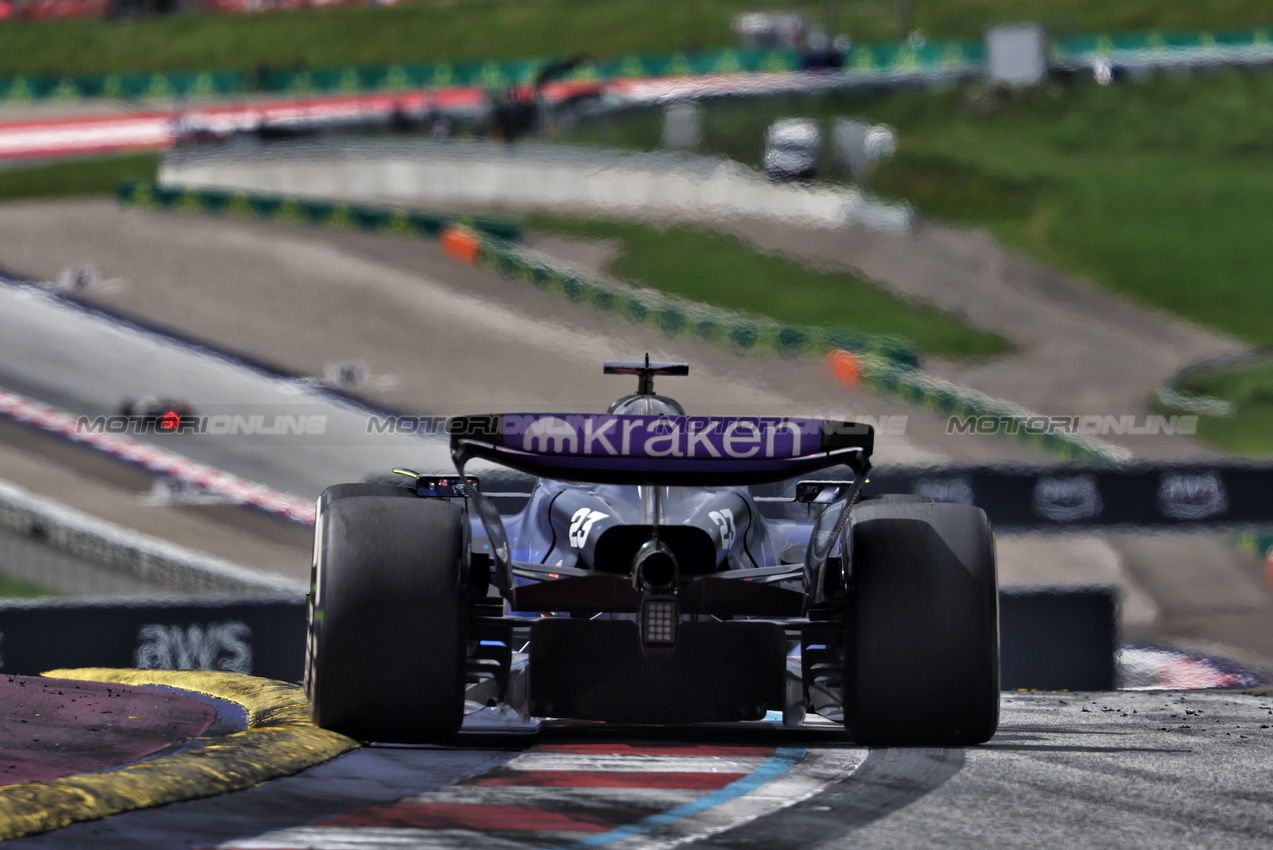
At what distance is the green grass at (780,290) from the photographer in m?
38.0

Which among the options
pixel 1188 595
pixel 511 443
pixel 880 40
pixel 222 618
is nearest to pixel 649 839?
pixel 511 443

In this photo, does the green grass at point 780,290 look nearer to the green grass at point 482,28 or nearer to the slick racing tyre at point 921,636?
the green grass at point 482,28

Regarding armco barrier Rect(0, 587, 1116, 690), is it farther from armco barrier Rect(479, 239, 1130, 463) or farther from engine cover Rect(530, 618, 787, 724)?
armco barrier Rect(479, 239, 1130, 463)

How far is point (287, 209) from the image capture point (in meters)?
43.4

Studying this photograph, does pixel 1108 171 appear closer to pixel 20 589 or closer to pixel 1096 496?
pixel 1096 496

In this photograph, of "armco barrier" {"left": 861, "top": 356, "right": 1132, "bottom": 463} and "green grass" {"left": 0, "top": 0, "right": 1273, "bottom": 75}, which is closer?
"armco barrier" {"left": 861, "top": 356, "right": 1132, "bottom": 463}

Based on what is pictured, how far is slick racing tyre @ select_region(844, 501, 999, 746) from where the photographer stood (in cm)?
695

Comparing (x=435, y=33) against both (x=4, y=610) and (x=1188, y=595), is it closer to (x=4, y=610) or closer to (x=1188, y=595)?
(x=1188, y=595)

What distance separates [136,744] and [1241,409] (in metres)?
31.8

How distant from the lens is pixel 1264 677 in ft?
58.6

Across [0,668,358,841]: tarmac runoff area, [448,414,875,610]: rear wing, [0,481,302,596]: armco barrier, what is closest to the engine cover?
[448,414,875,610]: rear wing

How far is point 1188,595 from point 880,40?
43155mm

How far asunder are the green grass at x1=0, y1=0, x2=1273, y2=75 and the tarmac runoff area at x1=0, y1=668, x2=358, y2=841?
57822 millimetres

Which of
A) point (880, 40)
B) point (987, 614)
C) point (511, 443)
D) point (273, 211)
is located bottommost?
point (987, 614)
